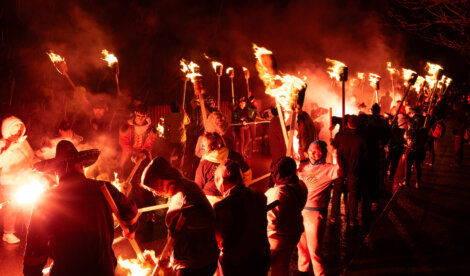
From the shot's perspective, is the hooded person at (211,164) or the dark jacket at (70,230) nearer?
the dark jacket at (70,230)

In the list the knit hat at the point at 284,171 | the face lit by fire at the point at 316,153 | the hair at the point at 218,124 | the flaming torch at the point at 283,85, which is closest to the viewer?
the knit hat at the point at 284,171

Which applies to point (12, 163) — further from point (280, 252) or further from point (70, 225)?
point (280, 252)

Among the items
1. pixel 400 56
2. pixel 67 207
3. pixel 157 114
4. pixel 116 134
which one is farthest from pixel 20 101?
pixel 400 56

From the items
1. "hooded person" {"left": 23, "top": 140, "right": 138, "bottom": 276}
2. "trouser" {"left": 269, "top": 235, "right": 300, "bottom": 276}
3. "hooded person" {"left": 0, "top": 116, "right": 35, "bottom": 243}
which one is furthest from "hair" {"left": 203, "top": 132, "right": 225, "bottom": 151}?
"hooded person" {"left": 0, "top": 116, "right": 35, "bottom": 243}

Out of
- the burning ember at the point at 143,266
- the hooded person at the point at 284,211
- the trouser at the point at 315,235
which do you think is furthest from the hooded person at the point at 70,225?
the trouser at the point at 315,235

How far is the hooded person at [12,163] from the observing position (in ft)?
18.6

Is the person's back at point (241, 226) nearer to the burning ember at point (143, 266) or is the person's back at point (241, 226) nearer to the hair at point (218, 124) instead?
the burning ember at point (143, 266)

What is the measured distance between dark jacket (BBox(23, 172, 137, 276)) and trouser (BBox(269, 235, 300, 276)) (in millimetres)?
1655

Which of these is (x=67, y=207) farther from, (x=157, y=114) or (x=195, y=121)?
(x=157, y=114)

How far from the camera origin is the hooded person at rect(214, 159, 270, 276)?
3107 mm

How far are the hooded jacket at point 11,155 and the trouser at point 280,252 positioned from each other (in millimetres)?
4291

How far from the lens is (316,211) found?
175 inches

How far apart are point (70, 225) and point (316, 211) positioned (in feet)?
9.16

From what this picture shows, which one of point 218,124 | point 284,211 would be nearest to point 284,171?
point 284,211
